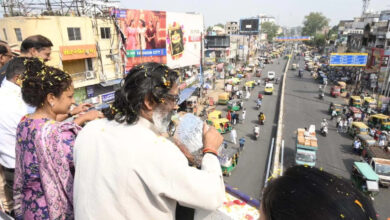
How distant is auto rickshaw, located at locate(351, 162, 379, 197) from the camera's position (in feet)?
34.1

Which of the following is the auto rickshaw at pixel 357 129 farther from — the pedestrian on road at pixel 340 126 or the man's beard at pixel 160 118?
the man's beard at pixel 160 118

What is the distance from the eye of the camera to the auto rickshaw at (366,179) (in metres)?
10.4

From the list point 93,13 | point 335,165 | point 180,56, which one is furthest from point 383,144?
point 93,13

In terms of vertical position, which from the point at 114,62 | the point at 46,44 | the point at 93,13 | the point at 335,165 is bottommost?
the point at 335,165

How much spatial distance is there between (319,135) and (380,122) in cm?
512

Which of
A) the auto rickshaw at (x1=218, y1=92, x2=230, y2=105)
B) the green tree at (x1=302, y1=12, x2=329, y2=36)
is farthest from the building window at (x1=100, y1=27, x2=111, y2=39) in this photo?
the green tree at (x1=302, y1=12, x2=329, y2=36)

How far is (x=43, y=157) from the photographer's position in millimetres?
1567

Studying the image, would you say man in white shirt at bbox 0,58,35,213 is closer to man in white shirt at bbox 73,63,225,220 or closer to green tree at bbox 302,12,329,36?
man in white shirt at bbox 73,63,225,220

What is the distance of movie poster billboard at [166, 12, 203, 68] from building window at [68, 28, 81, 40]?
944 cm

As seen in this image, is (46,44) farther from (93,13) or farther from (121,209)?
(93,13)

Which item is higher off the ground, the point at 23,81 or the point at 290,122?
the point at 23,81

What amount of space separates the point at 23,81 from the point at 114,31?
19.0 metres

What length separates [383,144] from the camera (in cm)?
1463

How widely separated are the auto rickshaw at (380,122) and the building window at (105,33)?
22.0 meters
